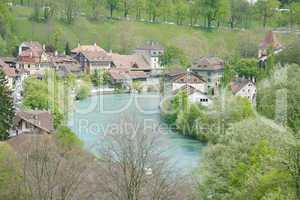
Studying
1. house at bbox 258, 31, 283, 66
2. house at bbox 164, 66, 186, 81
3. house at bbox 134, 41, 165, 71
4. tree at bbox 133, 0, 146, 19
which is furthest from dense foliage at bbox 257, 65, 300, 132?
tree at bbox 133, 0, 146, 19

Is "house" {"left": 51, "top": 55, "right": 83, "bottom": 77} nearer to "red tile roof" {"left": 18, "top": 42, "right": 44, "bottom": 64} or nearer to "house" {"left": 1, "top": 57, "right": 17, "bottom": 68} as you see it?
"red tile roof" {"left": 18, "top": 42, "right": 44, "bottom": 64}

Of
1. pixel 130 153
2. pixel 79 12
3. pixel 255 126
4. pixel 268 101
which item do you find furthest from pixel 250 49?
pixel 130 153

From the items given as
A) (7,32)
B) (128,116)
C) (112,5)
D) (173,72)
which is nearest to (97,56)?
(173,72)

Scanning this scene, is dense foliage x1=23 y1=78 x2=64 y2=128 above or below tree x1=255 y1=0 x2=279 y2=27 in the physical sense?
below

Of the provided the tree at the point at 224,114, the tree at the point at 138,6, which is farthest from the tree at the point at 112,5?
the tree at the point at 224,114

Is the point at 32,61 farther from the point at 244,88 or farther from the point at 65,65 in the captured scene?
the point at 244,88

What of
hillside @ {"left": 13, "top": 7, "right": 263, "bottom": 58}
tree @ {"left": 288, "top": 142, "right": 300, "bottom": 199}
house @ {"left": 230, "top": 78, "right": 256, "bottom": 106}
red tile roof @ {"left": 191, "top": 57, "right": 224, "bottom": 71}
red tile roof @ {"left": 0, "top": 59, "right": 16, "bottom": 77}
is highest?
hillside @ {"left": 13, "top": 7, "right": 263, "bottom": 58}

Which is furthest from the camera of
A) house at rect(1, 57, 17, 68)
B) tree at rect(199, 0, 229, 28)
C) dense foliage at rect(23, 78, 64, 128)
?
tree at rect(199, 0, 229, 28)

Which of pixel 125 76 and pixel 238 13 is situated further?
pixel 238 13
